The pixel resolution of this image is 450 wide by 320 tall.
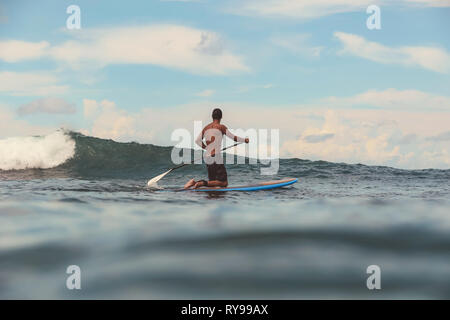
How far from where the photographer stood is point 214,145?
8.79m

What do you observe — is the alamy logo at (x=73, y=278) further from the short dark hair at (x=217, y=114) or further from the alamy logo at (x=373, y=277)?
the short dark hair at (x=217, y=114)

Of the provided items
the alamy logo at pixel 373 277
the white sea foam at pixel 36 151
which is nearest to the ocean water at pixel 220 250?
the alamy logo at pixel 373 277

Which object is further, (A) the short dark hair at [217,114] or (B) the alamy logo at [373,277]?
(A) the short dark hair at [217,114]

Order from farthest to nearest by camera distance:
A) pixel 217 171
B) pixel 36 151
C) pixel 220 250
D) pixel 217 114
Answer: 1. pixel 36 151
2. pixel 217 171
3. pixel 217 114
4. pixel 220 250

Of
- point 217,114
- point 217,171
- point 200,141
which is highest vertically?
point 217,114

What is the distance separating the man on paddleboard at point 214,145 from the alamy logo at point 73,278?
596cm

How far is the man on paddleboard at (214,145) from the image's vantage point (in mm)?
8688

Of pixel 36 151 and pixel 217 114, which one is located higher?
pixel 217 114

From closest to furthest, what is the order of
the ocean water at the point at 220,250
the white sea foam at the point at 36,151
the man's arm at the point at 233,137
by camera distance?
the ocean water at the point at 220,250 → the man's arm at the point at 233,137 → the white sea foam at the point at 36,151

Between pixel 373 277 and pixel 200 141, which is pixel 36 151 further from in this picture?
pixel 373 277

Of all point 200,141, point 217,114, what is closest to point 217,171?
point 200,141

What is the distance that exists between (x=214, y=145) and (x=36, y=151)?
13.0m

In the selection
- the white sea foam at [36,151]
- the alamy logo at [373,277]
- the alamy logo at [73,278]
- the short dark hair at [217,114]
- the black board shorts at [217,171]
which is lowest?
the alamy logo at [373,277]

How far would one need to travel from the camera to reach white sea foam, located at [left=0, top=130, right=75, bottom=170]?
17562mm
